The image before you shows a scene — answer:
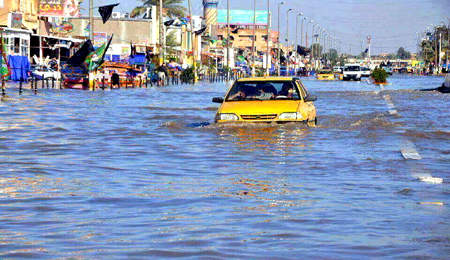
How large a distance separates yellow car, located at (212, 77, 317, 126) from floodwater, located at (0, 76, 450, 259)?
242 millimetres

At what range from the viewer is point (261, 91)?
1825 cm

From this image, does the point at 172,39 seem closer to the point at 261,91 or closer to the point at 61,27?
the point at 61,27

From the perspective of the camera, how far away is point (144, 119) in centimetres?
2420

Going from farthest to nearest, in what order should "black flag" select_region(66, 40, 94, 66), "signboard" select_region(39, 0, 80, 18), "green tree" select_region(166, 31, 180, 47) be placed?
"green tree" select_region(166, 31, 180, 47) → "signboard" select_region(39, 0, 80, 18) → "black flag" select_region(66, 40, 94, 66)

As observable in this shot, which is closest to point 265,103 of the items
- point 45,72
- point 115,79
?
point 115,79

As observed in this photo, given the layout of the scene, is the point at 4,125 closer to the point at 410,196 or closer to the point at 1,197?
the point at 1,197

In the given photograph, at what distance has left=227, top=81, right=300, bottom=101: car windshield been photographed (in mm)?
18047

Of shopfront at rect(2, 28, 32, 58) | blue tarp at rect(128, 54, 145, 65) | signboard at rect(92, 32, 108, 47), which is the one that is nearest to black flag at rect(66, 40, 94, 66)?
shopfront at rect(2, 28, 32, 58)

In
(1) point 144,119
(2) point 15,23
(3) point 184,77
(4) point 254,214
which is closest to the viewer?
(4) point 254,214

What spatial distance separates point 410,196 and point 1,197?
14.0ft

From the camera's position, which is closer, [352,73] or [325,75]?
[352,73]

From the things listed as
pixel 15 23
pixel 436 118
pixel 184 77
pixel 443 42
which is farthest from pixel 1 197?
pixel 443 42

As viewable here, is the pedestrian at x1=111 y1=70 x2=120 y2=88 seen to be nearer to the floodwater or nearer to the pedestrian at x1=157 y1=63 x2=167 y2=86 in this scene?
the pedestrian at x1=157 y1=63 x2=167 y2=86

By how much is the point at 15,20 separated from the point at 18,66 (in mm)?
8165
